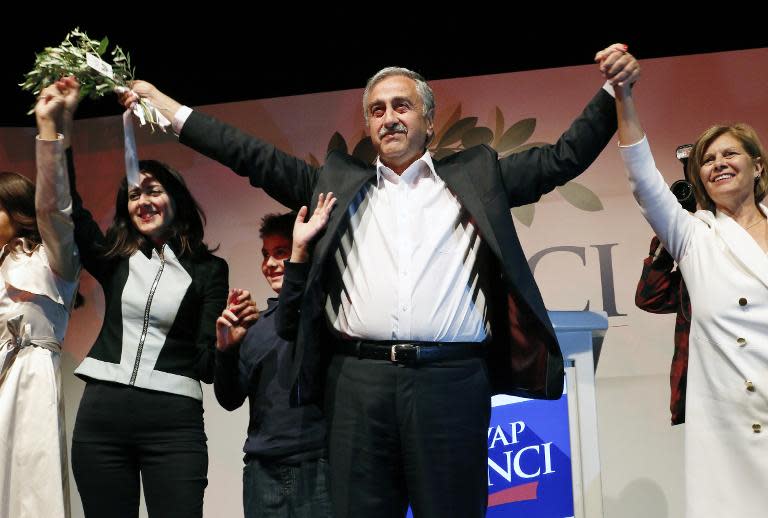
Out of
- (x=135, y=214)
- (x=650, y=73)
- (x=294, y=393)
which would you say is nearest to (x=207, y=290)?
(x=135, y=214)

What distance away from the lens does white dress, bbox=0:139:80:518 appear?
2.59 m

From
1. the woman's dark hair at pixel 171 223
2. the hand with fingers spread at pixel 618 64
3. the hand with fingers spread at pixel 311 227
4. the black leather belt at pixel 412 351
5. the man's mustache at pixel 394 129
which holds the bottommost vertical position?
the black leather belt at pixel 412 351

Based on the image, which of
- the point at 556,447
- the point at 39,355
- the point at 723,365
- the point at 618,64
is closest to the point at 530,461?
the point at 556,447

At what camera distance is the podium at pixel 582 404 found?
2.90 meters

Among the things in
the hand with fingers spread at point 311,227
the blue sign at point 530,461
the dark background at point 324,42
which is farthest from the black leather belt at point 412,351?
the dark background at point 324,42

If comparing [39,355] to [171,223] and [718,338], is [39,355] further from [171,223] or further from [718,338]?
[718,338]

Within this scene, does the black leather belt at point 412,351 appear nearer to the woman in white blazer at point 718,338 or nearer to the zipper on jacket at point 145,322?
the woman in white blazer at point 718,338

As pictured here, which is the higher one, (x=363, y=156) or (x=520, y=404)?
(x=363, y=156)

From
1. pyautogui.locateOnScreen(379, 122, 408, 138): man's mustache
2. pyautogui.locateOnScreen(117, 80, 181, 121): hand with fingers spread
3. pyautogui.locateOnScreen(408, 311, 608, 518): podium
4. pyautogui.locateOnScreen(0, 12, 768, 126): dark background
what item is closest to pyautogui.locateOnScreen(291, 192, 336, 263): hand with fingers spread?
pyautogui.locateOnScreen(379, 122, 408, 138): man's mustache

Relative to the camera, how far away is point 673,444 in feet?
12.6

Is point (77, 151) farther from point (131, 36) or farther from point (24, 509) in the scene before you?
point (24, 509)

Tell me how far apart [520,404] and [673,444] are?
1186mm

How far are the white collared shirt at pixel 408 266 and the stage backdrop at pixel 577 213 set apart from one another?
191cm

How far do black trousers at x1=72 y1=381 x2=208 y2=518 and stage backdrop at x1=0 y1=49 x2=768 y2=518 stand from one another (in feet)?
5.49
